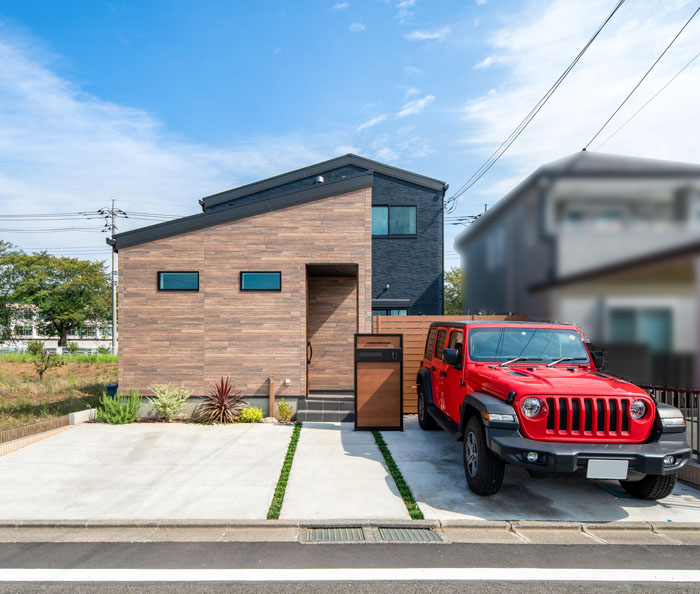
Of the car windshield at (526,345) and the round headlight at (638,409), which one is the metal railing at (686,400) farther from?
the round headlight at (638,409)

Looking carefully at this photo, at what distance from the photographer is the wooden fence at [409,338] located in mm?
10477

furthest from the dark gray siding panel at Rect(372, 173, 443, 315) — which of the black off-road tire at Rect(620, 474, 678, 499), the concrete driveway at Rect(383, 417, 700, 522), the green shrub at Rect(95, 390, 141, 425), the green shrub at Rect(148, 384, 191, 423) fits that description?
the black off-road tire at Rect(620, 474, 678, 499)

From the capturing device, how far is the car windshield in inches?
253

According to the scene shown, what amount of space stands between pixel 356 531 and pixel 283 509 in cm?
94

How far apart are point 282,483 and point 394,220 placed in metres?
12.7

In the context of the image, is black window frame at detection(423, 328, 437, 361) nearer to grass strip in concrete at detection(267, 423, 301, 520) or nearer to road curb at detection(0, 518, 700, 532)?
grass strip in concrete at detection(267, 423, 301, 520)

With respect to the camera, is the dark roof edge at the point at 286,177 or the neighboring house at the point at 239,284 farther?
the dark roof edge at the point at 286,177

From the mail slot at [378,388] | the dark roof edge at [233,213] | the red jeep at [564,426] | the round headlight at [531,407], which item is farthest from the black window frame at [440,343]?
the dark roof edge at [233,213]

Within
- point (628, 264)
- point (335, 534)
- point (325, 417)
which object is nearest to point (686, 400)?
point (628, 264)

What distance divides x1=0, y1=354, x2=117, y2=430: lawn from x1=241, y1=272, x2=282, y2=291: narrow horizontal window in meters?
4.71

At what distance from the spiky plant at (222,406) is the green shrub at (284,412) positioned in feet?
2.67

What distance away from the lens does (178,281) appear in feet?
34.0

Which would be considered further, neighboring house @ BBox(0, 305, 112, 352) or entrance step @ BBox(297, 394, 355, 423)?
neighboring house @ BBox(0, 305, 112, 352)

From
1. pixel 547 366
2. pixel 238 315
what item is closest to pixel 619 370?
pixel 547 366
